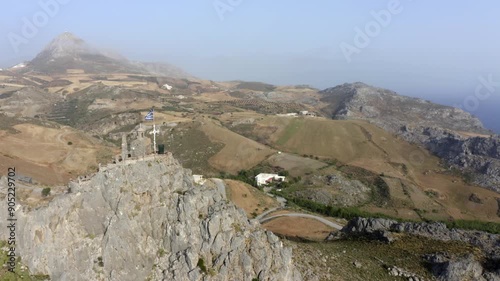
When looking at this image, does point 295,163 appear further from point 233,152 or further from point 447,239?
point 447,239

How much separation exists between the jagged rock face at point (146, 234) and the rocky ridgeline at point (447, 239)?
22.1 m

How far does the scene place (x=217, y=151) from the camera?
14612 cm

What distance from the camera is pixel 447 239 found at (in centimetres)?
6750

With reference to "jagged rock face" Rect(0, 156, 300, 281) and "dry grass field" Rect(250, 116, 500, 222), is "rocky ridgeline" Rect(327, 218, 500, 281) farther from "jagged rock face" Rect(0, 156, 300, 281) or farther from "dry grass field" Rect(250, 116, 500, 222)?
"dry grass field" Rect(250, 116, 500, 222)

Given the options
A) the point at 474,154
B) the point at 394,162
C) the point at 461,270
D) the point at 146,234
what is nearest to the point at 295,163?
the point at 394,162

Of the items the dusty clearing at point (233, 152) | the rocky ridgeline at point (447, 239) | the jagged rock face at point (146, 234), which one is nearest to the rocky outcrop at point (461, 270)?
the rocky ridgeline at point (447, 239)

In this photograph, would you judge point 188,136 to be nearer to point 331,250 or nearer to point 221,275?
point 331,250

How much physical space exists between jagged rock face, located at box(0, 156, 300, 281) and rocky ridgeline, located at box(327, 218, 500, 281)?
2208 cm

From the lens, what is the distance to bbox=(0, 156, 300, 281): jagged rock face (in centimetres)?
3934

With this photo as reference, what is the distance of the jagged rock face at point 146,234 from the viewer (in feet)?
129

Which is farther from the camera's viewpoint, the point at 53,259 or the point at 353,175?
the point at 353,175

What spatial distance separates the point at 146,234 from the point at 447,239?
49812 millimetres

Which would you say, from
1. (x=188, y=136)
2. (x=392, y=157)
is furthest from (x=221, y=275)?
(x=392, y=157)

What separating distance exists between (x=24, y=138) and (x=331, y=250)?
8546 centimetres
